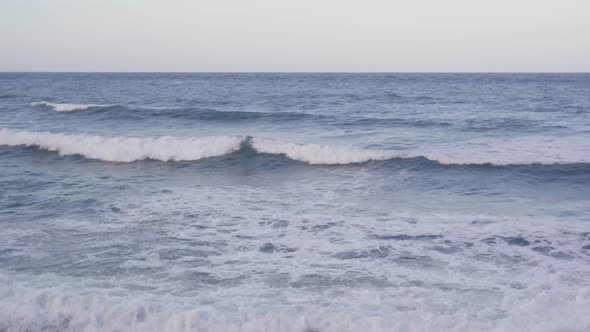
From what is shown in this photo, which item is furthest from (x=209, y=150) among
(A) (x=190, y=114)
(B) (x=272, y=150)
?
(A) (x=190, y=114)

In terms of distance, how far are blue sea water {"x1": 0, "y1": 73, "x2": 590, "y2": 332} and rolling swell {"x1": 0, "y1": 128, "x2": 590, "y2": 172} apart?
0.24 feet

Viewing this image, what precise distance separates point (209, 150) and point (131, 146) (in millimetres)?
2653

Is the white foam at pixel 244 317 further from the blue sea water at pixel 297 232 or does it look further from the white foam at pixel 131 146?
the white foam at pixel 131 146

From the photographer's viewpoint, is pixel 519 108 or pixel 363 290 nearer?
pixel 363 290

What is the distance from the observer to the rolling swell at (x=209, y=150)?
14635 millimetres

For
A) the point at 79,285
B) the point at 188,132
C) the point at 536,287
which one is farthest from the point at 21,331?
the point at 188,132

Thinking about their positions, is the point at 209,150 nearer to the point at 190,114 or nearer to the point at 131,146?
the point at 131,146

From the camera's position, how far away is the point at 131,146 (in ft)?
55.8

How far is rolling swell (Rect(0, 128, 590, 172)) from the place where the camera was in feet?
48.0

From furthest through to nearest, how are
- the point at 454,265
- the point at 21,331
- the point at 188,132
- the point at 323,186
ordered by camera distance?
the point at 188,132, the point at 323,186, the point at 454,265, the point at 21,331

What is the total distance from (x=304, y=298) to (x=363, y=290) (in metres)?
0.76

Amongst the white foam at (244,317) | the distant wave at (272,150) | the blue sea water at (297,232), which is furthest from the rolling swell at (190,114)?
the white foam at (244,317)

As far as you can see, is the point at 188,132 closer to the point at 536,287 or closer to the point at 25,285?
the point at 25,285

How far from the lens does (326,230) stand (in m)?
8.70
